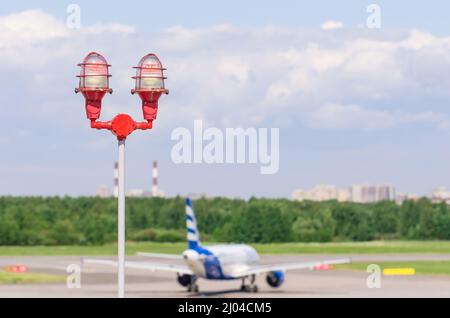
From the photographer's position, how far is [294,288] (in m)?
97.1

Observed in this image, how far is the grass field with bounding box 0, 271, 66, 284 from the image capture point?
104438 millimetres

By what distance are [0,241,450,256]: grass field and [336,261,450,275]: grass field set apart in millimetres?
25775

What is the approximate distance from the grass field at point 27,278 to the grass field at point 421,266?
114 ft

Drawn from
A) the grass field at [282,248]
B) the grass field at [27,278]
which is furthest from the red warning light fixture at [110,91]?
the grass field at [282,248]

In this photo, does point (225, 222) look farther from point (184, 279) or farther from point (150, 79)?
point (150, 79)

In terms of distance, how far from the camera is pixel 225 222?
183 metres

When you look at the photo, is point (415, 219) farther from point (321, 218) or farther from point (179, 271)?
point (179, 271)

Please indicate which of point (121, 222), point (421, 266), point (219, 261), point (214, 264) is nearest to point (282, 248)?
point (421, 266)

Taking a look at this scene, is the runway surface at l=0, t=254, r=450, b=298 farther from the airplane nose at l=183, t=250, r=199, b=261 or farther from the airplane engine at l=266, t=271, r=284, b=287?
the airplane nose at l=183, t=250, r=199, b=261

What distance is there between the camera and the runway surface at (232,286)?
89250mm

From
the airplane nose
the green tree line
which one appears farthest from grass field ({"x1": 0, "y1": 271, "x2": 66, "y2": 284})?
the green tree line

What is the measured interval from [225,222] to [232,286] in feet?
279

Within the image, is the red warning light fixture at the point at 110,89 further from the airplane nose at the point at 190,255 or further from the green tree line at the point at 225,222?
the green tree line at the point at 225,222

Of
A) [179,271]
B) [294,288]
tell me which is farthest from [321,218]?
[179,271]
